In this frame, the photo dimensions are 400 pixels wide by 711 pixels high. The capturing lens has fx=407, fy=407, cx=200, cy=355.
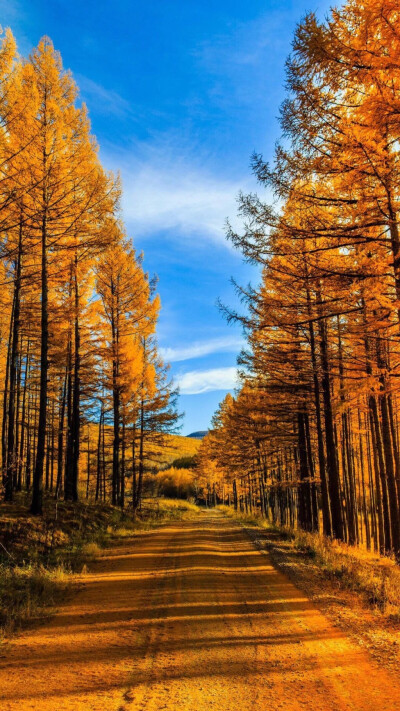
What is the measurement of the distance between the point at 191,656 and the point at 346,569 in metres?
4.96

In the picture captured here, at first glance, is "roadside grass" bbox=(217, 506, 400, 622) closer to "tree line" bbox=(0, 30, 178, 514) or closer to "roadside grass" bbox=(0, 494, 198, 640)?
"roadside grass" bbox=(0, 494, 198, 640)

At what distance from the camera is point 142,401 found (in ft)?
80.9

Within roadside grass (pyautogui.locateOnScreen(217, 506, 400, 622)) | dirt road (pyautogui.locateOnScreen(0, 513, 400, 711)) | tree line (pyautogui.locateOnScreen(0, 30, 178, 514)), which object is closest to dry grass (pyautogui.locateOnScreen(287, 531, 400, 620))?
roadside grass (pyautogui.locateOnScreen(217, 506, 400, 622))

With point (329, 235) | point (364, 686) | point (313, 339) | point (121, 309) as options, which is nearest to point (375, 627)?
point (364, 686)

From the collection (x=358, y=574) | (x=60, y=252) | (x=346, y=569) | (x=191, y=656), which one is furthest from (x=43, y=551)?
(x=60, y=252)

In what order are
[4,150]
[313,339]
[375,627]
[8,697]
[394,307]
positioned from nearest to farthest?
[8,697]
[375,627]
[394,307]
[4,150]
[313,339]

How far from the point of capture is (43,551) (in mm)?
9219

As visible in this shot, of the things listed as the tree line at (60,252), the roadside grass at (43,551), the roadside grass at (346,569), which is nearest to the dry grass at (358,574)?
the roadside grass at (346,569)

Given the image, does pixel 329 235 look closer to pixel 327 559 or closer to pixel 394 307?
pixel 394 307

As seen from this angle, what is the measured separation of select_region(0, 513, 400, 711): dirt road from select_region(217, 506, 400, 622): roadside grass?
104cm

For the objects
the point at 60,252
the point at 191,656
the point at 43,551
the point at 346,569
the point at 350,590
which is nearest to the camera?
the point at 191,656

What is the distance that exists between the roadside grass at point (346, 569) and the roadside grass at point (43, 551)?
4673mm

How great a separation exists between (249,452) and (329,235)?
Answer: 19.6m

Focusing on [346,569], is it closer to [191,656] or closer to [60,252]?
[191,656]
